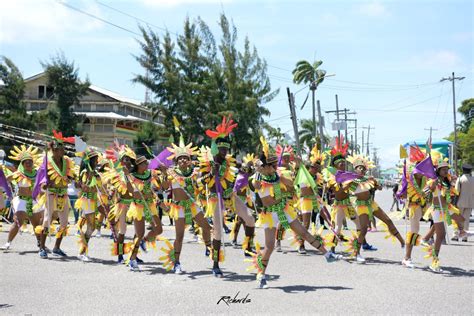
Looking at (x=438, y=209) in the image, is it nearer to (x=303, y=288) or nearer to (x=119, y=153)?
(x=303, y=288)

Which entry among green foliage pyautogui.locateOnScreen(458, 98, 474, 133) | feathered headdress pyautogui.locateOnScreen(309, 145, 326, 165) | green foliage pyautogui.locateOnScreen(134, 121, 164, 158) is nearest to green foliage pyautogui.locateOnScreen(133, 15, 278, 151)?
green foliage pyautogui.locateOnScreen(134, 121, 164, 158)

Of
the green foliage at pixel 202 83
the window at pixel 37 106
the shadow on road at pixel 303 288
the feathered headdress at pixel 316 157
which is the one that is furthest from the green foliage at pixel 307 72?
the shadow on road at pixel 303 288

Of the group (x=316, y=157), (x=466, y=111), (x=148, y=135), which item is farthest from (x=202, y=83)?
(x=466, y=111)

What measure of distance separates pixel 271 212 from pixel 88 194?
4597 mm

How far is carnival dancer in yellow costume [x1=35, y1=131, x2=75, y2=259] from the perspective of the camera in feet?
34.7

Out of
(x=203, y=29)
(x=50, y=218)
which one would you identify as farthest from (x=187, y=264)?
(x=203, y=29)

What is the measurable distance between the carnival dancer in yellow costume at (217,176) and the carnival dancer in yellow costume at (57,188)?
3.53 m

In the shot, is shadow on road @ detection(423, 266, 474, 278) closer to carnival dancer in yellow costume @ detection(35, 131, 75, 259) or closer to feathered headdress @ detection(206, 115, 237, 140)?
feathered headdress @ detection(206, 115, 237, 140)

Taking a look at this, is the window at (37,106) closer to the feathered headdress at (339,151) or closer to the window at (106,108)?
the window at (106,108)

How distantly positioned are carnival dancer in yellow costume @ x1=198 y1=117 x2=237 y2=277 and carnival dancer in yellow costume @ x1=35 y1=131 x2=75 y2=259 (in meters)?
3.53

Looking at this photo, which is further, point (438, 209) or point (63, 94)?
point (63, 94)

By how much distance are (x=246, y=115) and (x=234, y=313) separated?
33.2 metres

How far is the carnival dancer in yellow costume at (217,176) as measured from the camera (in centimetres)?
855

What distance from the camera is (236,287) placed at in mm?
7547
